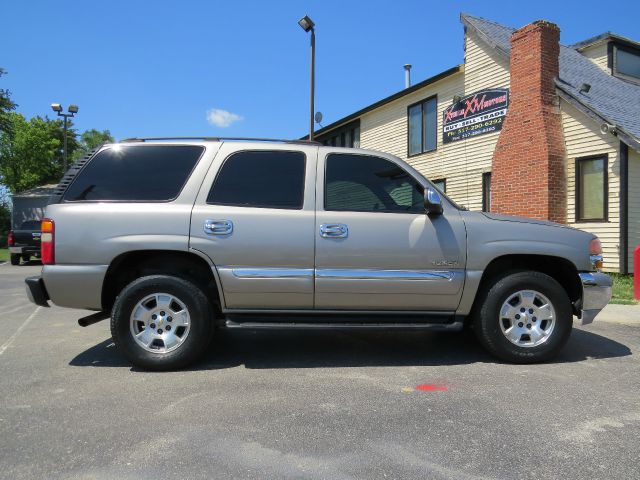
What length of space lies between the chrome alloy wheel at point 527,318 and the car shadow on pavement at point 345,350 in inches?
14.2

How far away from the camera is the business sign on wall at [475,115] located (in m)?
13.4

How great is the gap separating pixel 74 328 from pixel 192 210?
3.07 metres

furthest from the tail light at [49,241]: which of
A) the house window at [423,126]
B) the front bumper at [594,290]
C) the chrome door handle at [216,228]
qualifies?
the house window at [423,126]

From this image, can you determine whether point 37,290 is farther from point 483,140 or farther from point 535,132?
point 483,140

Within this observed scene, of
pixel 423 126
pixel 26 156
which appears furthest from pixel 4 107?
pixel 423 126

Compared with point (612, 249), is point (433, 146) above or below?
above

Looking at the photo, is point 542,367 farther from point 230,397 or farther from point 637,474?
point 230,397

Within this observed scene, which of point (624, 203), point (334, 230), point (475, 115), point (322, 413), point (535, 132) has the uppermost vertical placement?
point (475, 115)

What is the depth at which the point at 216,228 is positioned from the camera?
4348mm

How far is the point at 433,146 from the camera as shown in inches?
634

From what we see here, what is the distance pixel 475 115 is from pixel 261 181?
11.1 m

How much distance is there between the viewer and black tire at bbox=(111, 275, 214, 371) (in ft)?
14.1

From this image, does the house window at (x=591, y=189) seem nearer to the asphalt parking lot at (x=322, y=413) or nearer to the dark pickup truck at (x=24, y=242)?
the asphalt parking lot at (x=322, y=413)

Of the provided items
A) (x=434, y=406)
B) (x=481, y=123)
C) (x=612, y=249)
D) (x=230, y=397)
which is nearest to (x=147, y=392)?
(x=230, y=397)
